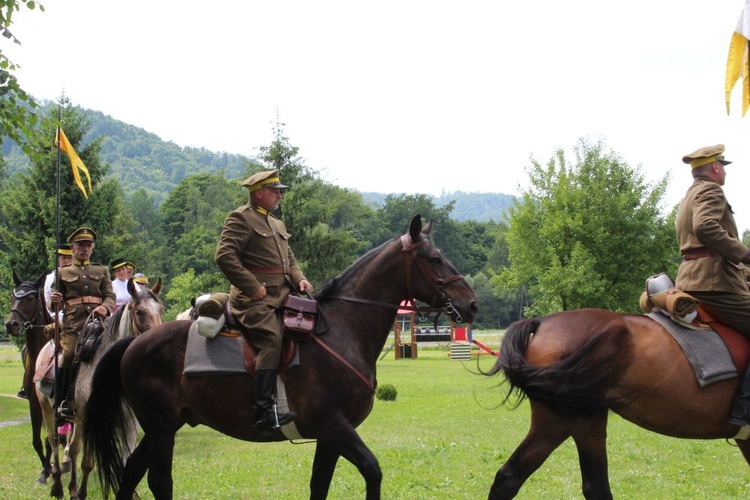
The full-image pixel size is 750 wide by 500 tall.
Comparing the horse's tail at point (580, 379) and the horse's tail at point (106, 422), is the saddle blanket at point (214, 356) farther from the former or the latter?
the horse's tail at point (580, 379)

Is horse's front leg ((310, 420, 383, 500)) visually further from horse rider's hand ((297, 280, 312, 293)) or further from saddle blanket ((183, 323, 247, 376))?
horse rider's hand ((297, 280, 312, 293))

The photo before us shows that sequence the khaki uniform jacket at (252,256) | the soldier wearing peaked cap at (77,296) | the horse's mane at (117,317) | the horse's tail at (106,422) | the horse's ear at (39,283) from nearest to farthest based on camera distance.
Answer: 1. the khaki uniform jacket at (252,256)
2. the horse's tail at (106,422)
3. the horse's mane at (117,317)
4. the soldier wearing peaked cap at (77,296)
5. the horse's ear at (39,283)

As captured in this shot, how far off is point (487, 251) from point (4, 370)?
73.5 meters

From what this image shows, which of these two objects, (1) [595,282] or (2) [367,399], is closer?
(2) [367,399]

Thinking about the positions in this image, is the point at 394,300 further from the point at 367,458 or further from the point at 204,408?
the point at 204,408

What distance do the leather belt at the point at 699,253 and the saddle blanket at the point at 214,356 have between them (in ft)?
13.9

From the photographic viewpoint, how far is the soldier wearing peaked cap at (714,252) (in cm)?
725

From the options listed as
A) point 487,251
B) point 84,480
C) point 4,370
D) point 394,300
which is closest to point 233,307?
point 394,300

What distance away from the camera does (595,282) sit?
122 feet

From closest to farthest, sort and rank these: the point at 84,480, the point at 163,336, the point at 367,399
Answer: the point at 367,399 → the point at 163,336 → the point at 84,480

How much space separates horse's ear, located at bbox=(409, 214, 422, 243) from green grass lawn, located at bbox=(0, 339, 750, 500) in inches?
134

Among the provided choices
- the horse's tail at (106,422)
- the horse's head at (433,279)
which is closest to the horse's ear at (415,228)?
the horse's head at (433,279)

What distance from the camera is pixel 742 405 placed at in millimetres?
7195

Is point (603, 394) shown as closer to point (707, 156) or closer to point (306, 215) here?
point (707, 156)
